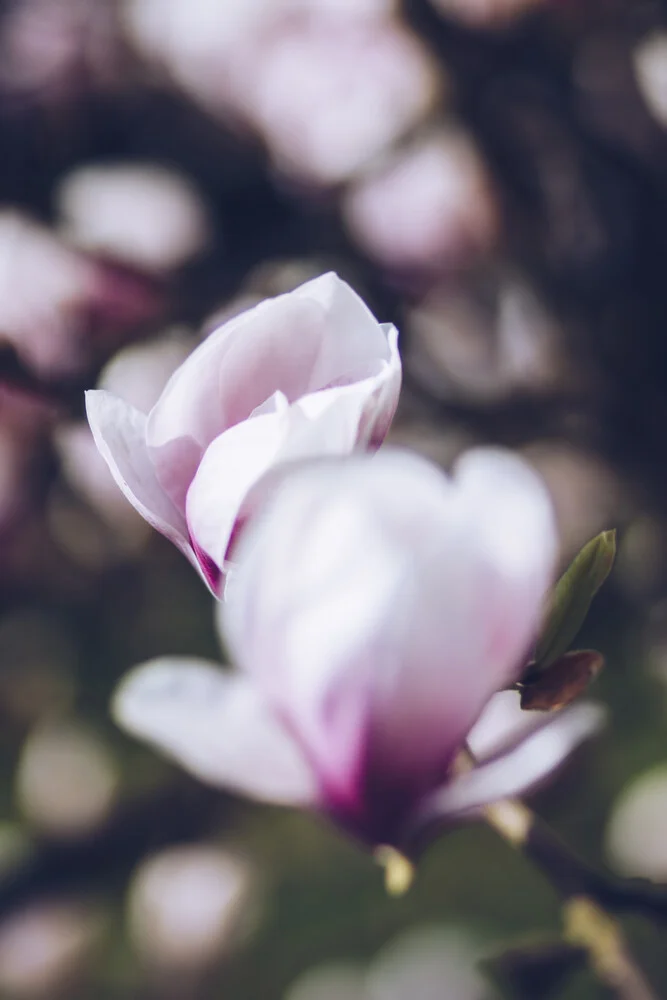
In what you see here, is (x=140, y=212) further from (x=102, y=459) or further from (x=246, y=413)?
(x=246, y=413)

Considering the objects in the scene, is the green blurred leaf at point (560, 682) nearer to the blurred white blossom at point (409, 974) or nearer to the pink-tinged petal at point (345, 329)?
the pink-tinged petal at point (345, 329)

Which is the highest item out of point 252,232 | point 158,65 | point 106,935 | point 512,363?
point 158,65

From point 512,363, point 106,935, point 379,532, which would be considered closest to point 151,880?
point 106,935

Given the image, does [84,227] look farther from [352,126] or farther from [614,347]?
[614,347]

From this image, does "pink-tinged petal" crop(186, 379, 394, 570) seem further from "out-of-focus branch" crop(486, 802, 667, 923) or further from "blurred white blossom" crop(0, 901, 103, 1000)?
"blurred white blossom" crop(0, 901, 103, 1000)

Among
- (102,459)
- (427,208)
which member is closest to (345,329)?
(102,459)

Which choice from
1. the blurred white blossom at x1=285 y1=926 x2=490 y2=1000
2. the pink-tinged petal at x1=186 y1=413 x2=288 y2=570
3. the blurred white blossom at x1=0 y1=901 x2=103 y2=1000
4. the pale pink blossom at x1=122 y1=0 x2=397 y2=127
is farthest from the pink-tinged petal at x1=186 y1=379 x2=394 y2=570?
the pale pink blossom at x1=122 y1=0 x2=397 y2=127
